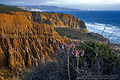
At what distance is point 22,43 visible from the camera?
65.1 ft

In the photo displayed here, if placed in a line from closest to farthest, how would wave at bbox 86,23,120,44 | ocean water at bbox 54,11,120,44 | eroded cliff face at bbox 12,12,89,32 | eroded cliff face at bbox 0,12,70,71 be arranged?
wave at bbox 86,23,120,44 < ocean water at bbox 54,11,120,44 < eroded cliff face at bbox 0,12,70,71 < eroded cliff face at bbox 12,12,89,32

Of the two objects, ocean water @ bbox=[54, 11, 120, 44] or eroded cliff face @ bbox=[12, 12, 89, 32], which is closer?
ocean water @ bbox=[54, 11, 120, 44]

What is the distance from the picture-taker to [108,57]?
596 centimetres

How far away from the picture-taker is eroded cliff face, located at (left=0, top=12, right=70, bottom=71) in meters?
17.6

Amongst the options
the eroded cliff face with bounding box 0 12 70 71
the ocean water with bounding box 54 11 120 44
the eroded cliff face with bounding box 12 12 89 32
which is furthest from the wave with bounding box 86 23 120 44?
the eroded cliff face with bounding box 12 12 89 32

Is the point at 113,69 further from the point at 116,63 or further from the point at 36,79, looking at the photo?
the point at 36,79

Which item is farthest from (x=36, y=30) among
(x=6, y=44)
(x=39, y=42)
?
(x=6, y=44)

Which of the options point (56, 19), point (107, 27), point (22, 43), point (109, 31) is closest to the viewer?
point (22, 43)

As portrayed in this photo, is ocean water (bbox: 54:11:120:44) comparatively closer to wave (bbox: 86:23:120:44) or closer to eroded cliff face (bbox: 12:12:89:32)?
wave (bbox: 86:23:120:44)

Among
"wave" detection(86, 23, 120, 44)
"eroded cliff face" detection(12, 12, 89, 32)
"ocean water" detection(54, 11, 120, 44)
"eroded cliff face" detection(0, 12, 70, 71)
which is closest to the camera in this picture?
"wave" detection(86, 23, 120, 44)

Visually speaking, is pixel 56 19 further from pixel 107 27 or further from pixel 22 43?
pixel 22 43

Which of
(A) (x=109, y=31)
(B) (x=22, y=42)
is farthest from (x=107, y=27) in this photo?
(B) (x=22, y=42)

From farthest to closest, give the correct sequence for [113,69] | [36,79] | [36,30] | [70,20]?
[70,20] < [36,30] < [36,79] < [113,69]

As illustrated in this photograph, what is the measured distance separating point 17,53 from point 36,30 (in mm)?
7111
